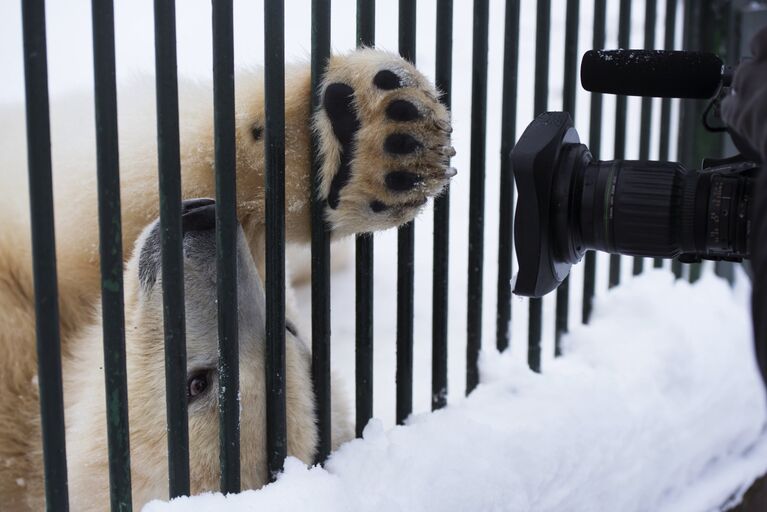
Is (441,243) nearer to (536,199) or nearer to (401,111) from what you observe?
(401,111)

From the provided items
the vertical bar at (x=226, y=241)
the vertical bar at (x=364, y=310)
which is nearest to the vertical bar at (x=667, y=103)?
the vertical bar at (x=364, y=310)

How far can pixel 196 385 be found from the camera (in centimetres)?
161

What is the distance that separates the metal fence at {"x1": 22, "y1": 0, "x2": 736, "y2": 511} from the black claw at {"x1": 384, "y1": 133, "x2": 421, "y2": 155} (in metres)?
0.14

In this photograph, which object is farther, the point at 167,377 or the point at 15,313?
the point at 15,313

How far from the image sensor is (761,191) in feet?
2.82

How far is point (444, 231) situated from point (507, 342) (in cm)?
39

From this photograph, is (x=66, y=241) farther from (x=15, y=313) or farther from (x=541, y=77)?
(x=541, y=77)

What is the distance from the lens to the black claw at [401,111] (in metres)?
1.46

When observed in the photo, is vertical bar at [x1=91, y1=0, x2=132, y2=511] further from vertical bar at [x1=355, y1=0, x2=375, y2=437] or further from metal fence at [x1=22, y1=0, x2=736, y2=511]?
vertical bar at [x1=355, y1=0, x2=375, y2=437]

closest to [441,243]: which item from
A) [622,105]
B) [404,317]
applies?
[404,317]

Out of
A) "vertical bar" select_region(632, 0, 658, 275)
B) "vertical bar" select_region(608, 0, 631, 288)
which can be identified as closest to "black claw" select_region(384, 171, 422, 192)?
"vertical bar" select_region(608, 0, 631, 288)

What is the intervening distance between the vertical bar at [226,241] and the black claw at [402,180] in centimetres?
27

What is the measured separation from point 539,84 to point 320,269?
0.80 meters

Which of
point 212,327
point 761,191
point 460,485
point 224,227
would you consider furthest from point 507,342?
point 761,191
